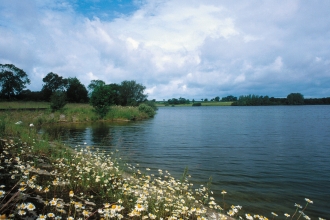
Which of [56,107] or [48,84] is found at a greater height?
[48,84]

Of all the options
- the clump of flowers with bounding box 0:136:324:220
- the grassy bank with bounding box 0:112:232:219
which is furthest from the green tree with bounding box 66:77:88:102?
the clump of flowers with bounding box 0:136:324:220

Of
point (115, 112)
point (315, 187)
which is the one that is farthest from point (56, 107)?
point (315, 187)

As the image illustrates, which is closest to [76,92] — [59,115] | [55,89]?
[55,89]

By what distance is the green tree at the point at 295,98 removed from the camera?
169m

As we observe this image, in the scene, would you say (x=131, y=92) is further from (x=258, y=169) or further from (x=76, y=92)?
(x=258, y=169)

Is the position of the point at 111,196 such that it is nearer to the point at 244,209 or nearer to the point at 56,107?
the point at 244,209

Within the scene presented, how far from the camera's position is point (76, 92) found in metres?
97.2

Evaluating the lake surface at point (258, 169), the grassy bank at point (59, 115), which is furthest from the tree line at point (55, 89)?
the lake surface at point (258, 169)

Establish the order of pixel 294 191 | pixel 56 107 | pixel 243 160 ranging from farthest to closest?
pixel 56 107, pixel 243 160, pixel 294 191

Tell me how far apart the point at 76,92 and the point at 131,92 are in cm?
2496

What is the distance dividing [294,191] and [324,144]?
534 inches

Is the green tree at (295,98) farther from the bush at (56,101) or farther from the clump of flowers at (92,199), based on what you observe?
the clump of flowers at (92,199)

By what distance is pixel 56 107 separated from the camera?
41.4m

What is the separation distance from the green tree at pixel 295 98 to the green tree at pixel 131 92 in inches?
5116
